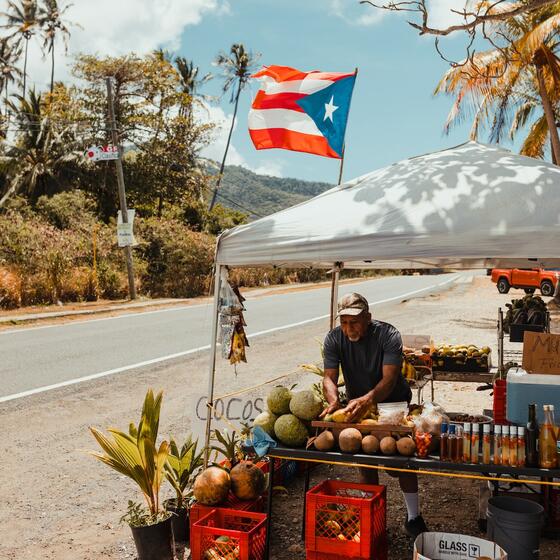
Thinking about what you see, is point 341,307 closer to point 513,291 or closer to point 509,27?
point 509,27

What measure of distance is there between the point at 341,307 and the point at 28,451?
4289 millimetres

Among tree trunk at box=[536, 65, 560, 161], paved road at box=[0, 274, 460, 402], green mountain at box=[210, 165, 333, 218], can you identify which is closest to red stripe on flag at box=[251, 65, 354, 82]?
paved road at box=[0, 274, 460, 402]

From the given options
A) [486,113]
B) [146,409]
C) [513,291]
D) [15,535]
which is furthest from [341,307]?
[513,291]

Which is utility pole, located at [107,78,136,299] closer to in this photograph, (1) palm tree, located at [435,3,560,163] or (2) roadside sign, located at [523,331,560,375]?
(1) palm tree, located at [435,3,560,163]

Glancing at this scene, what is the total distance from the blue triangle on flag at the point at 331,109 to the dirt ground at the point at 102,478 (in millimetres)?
3166

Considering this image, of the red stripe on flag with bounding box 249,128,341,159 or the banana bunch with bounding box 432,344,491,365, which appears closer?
the red stripe on flag with bounding box 249,128,341,159

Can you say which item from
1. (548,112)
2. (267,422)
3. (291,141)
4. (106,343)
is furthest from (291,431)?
(548,112)

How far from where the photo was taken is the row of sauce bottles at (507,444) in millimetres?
4020

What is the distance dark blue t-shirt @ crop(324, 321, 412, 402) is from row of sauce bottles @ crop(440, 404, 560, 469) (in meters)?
0.85

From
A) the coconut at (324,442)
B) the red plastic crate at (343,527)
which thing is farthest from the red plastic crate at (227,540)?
the coconut at (324,442)

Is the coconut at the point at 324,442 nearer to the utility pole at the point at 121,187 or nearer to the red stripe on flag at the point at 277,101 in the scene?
the red stripe on flag at the point at 277,101

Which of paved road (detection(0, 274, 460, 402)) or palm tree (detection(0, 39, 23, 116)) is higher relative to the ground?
palm tree (detection(0, 39, 23, 116))

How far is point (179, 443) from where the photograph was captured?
23.7 ft

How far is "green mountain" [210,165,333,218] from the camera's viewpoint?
11062 cm
